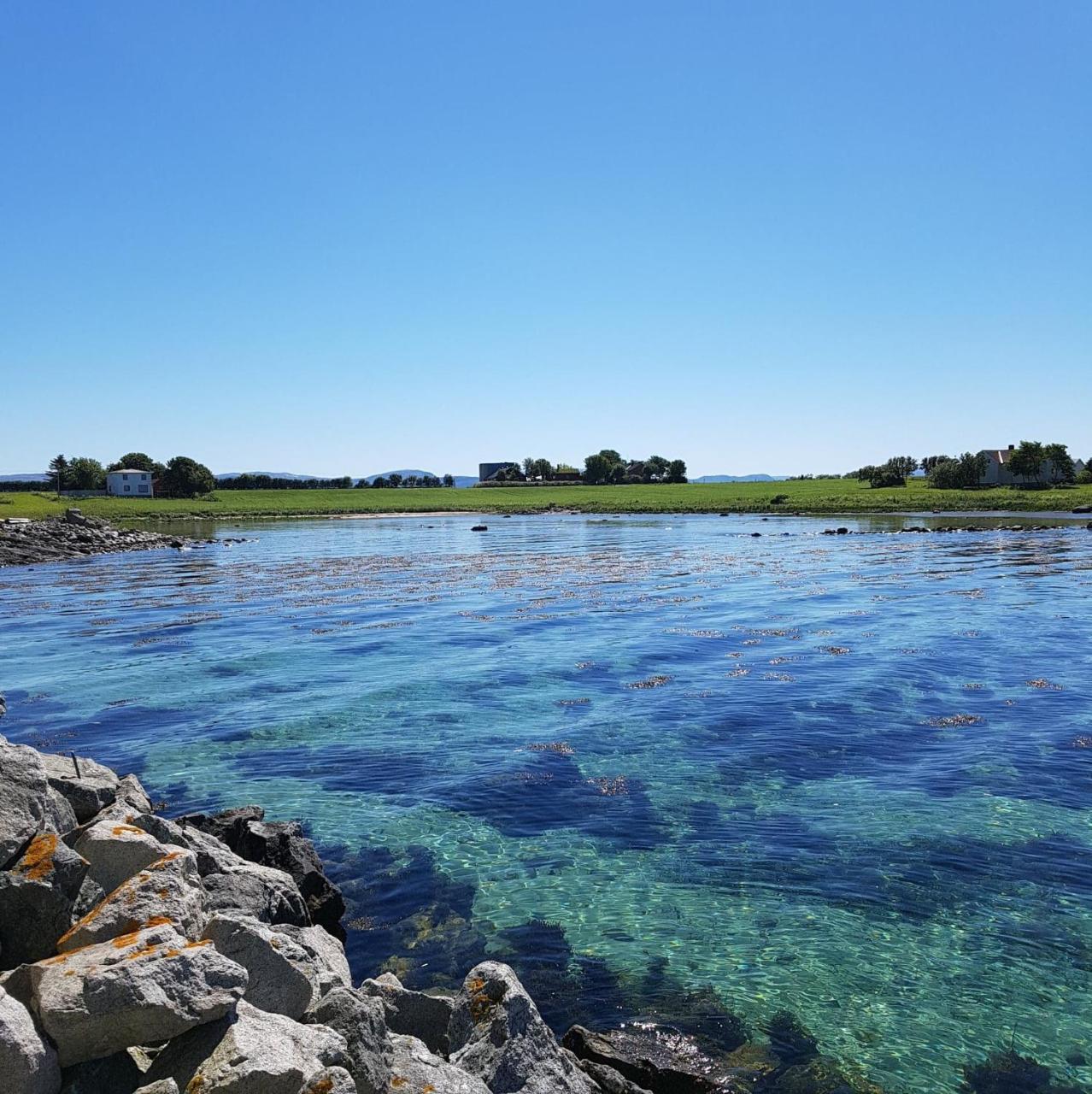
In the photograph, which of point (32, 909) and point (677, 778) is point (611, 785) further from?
point (32, 909)

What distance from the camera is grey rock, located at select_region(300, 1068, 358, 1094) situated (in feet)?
19.9

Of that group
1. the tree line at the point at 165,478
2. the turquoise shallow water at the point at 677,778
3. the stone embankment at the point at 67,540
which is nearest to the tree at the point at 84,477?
the tree line at the point at 165,478

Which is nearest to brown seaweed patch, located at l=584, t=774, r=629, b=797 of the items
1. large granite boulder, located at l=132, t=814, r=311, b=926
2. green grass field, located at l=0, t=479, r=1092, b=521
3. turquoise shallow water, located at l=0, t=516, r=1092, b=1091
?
turquoise shallow water, located at l=0, t=516, r=1092, b=1091

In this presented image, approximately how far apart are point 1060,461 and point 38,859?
179m

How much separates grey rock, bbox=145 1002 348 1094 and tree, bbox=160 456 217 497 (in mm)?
188128

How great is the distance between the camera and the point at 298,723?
21.8 metres

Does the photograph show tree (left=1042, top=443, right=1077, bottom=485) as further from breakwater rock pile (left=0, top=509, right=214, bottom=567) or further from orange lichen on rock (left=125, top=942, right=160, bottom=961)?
orange lichen on rock (left=125, top=942, right=160, bottom=961)

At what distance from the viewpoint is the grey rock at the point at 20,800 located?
26.5 feet

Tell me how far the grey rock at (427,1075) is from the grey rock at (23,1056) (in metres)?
2.39

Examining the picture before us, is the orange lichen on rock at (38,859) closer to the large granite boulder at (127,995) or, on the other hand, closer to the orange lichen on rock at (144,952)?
the large granite boulder at (127,995)

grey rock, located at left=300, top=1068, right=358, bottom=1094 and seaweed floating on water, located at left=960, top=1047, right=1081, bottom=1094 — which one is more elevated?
grey rock, located at left=300, top=1068, right=358, bottom=1094

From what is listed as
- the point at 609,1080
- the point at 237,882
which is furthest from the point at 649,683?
the point at 609,1080

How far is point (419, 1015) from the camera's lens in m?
8.45

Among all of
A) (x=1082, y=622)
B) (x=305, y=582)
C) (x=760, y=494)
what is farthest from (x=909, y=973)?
(x=760, y=494)
